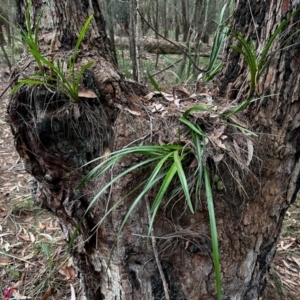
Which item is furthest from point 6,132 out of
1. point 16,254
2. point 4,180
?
point 16,254

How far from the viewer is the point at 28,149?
1304mm

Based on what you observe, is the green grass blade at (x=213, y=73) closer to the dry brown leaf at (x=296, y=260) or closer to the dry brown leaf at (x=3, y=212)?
the dry brown leaf at (x=296, y=260)

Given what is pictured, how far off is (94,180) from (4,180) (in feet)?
7.99

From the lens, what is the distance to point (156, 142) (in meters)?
1.25

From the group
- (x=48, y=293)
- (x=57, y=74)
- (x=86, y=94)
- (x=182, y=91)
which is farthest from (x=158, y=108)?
(x=48, y=293)

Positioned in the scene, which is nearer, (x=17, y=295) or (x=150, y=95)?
(x=150, y=95)

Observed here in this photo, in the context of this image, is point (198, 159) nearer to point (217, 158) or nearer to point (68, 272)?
point (217, 158)

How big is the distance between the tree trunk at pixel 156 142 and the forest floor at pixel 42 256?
83 centimetres

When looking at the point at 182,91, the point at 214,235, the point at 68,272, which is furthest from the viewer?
the point at 68,272

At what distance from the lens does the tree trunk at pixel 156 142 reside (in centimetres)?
122

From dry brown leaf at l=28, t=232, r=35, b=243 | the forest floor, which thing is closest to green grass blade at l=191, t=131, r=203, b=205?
the forest floor

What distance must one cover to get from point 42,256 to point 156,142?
5.22 ft

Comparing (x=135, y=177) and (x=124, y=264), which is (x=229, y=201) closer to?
(x=135, y=177)

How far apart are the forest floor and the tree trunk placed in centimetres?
83
